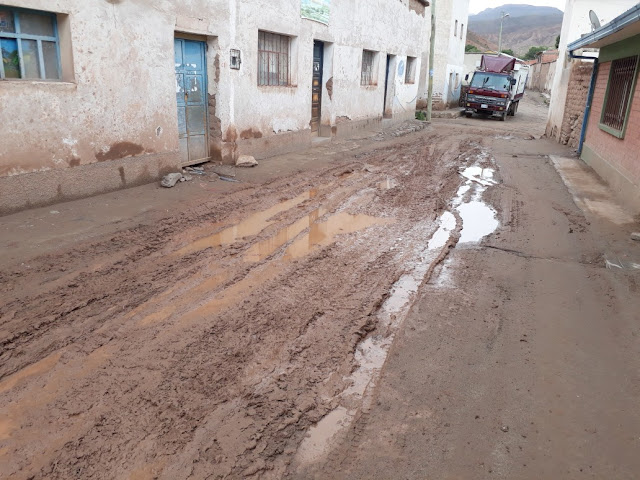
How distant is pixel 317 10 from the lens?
41.1 feet

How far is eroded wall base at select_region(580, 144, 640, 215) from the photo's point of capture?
834 cm

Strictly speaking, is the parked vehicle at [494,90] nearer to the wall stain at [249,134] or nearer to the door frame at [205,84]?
the wall stain at [249,134]

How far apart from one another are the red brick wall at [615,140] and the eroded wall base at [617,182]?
0.26ft

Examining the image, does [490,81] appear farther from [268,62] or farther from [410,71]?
[268,62]

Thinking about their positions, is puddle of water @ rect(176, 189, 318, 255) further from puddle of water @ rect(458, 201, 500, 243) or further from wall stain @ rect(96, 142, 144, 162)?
puddle of water @ rect(458, 201, 500, 243)

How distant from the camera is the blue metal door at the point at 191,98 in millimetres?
8930

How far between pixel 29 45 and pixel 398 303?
5689 mm

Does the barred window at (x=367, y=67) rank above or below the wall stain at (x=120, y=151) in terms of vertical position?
above

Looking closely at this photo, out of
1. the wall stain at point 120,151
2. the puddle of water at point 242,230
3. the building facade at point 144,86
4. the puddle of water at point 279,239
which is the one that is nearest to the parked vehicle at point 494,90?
the building facade at point 144,86

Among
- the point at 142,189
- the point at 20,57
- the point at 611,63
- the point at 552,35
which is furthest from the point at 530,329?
the point at 552,35

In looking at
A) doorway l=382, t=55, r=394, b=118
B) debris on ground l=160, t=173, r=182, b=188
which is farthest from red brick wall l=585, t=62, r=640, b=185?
debris on ground l=160, t=173, r=182, b=188

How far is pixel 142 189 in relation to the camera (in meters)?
7.89

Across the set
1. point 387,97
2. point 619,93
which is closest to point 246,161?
point 619,93

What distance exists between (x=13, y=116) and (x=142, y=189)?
85.2 inches
